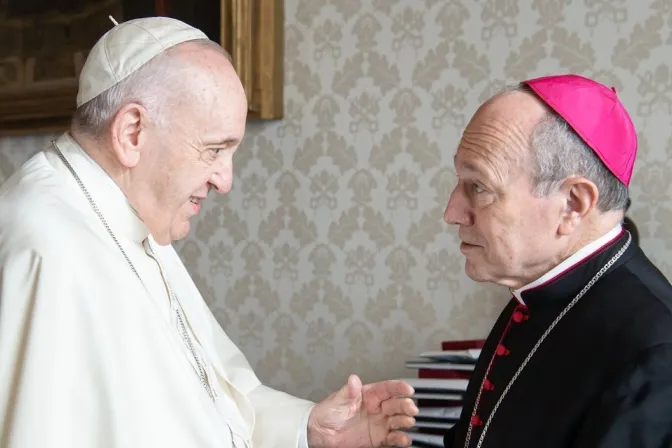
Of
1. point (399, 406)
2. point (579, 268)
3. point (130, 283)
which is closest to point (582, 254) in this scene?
point (579, 268)

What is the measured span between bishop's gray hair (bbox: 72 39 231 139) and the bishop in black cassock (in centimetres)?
63

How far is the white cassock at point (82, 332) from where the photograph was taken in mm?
1493

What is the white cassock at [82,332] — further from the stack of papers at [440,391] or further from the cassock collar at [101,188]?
the stack of papers at [440,391]

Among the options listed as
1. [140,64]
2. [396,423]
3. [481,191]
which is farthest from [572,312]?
[140,64]

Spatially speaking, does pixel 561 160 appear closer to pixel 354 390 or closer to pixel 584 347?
pixel 584 347

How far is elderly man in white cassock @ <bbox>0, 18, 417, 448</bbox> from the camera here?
151cm

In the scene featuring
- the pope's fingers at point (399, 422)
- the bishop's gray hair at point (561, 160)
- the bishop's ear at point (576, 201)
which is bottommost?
the pope's fingers at point (399, 422)

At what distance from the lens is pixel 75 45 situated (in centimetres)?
354

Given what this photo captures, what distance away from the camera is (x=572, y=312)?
161 centimetres

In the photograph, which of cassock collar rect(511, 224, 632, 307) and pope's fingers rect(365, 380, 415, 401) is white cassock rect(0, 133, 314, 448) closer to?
pope's fingers rect(365, 380, 415, 401)

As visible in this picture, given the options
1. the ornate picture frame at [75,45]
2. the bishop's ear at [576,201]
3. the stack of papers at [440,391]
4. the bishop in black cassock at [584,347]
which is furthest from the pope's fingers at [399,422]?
the ornate picture frame at [75,45]

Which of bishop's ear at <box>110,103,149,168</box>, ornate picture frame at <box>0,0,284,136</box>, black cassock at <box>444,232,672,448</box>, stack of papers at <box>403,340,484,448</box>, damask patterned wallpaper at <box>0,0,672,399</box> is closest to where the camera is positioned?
black cassock at <box>444,232,672,448</box>

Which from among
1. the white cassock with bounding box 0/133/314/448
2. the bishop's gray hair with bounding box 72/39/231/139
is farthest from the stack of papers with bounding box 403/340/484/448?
the bishop's gray hair with bounding box 72/39/231/139

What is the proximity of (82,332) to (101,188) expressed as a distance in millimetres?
351
